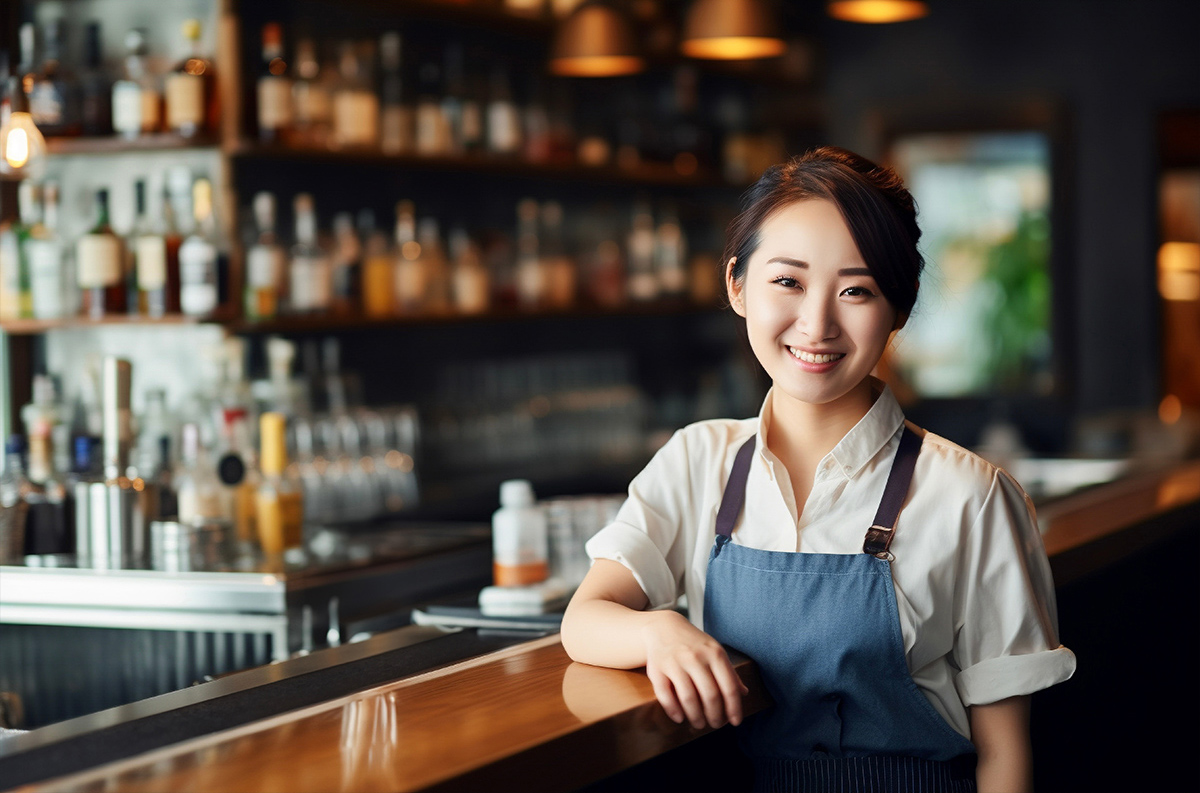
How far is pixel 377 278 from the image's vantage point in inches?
144

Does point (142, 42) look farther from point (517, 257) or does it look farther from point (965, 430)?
point (965, 430)

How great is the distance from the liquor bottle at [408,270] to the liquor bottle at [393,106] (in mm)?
194

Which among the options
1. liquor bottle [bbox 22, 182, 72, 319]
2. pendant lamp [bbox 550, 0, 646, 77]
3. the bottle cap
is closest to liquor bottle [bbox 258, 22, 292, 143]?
liquor bottle [bbox 22, 182, 72, 319]

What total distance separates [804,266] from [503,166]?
2.73 m

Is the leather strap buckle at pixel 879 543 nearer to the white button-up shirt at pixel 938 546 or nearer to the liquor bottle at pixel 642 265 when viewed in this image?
the white button-up shirt at pixel 938 546

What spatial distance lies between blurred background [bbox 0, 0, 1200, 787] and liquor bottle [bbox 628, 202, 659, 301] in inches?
0.6

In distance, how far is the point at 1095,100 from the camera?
5.01 meters

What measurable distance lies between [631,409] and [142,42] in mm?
2203

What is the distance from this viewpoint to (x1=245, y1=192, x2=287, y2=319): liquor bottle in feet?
10.4

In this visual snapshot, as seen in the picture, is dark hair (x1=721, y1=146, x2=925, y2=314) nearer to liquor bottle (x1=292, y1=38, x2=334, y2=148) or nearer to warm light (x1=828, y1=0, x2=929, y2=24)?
warm light (x1=828, y1=0, x2=929, y2=24)

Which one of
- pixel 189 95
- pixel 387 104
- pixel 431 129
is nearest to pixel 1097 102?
pixel 431 129

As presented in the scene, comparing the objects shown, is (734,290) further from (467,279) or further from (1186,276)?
(1186,276)

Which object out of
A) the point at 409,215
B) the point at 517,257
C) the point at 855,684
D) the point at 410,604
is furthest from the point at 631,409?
the point at 855,684

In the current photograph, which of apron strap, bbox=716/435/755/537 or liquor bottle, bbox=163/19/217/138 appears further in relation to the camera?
liquor bottle, bbox=163/19/217/138
